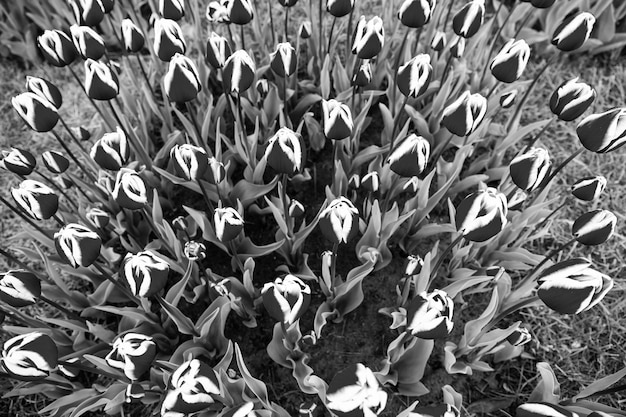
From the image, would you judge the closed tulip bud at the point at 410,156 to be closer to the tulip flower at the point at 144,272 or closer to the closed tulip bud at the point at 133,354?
the tulip flower at the point at 144,272

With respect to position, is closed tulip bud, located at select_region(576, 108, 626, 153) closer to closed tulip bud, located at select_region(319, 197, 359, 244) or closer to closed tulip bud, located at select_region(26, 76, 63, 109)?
closed tulip bud, located at select_region(319, 197, 359, 244)

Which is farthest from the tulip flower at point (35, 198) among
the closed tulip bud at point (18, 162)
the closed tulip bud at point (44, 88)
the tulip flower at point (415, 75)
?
the tulip flower at point (415, 75)

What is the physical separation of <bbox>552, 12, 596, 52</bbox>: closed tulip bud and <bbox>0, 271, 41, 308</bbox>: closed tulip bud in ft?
6.69

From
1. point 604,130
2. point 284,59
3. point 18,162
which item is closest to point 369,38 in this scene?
point 284,59

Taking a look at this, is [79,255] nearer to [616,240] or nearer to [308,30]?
[308,30]

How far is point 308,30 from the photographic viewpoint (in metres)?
2.42

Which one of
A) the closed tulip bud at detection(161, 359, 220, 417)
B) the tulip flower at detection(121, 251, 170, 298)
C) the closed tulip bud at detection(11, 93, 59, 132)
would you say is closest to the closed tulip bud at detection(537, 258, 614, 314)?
the closed tulip bud at detection(161, 359, 220, 417)

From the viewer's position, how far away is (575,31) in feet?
6.01

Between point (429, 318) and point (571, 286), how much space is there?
0.38 metres

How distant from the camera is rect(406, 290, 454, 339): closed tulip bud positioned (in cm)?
131

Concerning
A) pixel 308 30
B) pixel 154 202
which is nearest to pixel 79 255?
pixel 154 202

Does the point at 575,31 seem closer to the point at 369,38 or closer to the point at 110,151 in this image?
the point at 369,38

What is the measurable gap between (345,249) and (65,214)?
1.31 meters

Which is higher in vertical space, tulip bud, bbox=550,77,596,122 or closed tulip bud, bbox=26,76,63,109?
closed tulip bud, bbox=26,76,63,109
